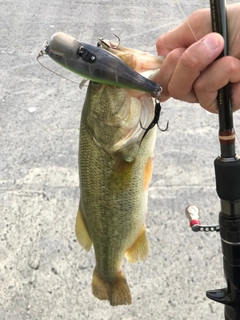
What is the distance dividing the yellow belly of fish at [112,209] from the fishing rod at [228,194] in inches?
9.1

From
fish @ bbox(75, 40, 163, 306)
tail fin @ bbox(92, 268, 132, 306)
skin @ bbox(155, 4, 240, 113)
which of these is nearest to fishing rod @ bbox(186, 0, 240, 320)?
skin @ bbox(155, 4, 240, 113)

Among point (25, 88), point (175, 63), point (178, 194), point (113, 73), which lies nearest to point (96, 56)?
point (113, 73)

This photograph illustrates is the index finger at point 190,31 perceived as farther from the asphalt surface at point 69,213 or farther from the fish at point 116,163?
the asphalt surface at point 69,213

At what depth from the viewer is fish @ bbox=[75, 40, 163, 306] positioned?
133cm

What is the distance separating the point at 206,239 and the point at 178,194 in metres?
0.42

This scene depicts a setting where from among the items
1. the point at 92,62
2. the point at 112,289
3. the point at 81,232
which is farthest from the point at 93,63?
the point at 112,289

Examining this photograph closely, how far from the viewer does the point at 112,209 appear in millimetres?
1470

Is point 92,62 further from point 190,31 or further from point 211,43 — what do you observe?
point 190,31

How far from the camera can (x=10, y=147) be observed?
3400 mm

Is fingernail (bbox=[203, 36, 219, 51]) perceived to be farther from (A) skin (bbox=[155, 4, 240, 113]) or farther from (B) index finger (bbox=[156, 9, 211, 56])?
(B) index finger (bbox=[156, 9, 211, 56])

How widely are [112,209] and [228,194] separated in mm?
386

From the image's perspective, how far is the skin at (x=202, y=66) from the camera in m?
1.17

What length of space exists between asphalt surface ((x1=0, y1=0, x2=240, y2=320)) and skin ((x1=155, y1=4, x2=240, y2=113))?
0.48 m

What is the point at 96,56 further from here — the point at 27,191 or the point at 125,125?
the point at 27,191
